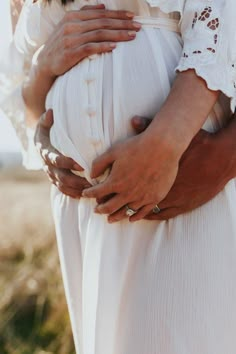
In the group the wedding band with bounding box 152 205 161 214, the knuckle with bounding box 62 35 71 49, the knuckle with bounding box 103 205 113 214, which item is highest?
the knuckle with bounding box 62 35 71 49

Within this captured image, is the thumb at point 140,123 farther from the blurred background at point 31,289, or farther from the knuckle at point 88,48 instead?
the blurred background at point 31,289

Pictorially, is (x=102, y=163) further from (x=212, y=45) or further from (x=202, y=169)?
(x=212, y=45)

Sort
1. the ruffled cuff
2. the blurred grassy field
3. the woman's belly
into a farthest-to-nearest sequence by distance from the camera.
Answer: the blurred grassy field, the ruffled cuff, the woman's belly

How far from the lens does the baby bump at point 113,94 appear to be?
2006mm

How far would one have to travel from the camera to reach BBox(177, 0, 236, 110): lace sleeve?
76.7 inches

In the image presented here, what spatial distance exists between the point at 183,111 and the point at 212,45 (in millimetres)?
170

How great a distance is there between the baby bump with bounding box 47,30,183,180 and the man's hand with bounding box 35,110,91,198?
0.05 metres

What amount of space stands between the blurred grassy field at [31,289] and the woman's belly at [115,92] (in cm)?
217

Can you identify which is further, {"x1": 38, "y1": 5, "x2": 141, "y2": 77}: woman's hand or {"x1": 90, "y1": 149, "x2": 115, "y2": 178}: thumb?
{"x1": 38, "y1": 5, "x2": 141, "y2": 77}: woman's hand

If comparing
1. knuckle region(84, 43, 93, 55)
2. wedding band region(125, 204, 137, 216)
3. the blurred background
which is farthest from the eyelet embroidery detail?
the blurred background

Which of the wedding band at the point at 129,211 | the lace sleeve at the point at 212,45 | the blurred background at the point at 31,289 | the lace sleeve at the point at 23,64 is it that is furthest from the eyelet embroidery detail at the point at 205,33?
the blurred background at the point at 31,289

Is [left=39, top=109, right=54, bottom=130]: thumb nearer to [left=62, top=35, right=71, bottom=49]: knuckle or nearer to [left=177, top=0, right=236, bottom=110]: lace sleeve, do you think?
[left=62, top=35, right=71, bottom=49]: knuckle

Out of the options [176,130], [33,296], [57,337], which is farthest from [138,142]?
[33,296]

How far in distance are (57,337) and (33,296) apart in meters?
0.42
